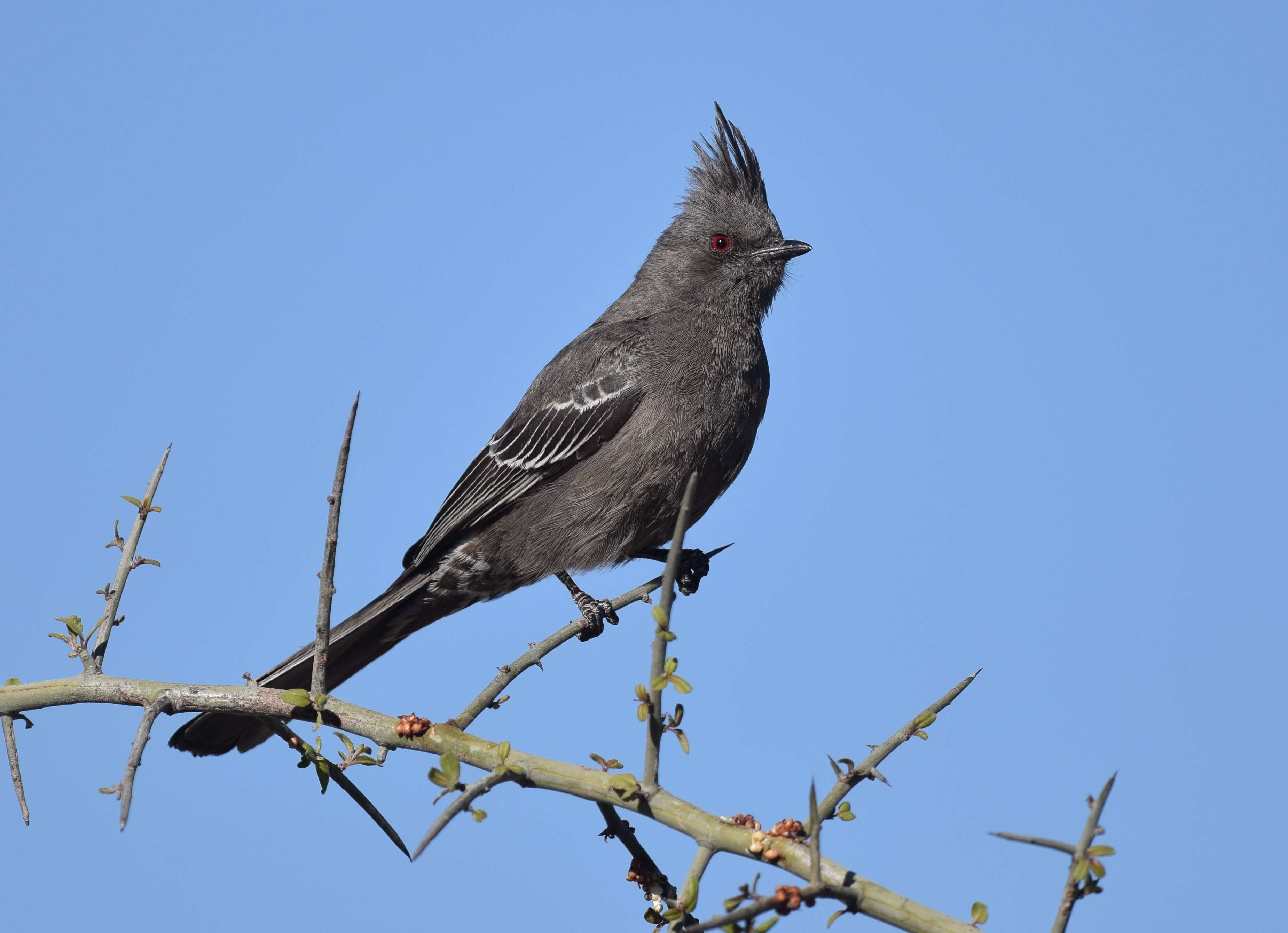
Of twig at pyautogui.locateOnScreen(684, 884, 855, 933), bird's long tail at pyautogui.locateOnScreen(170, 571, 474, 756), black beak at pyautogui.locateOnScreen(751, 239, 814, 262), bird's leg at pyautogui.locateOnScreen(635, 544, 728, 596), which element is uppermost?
black beak at pyautogui.locateOnScreen(751, 239, 814, 262)

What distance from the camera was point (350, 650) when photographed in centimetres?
757

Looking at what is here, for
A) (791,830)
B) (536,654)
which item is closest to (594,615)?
(536,654)

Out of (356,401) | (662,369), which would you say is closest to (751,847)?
(356,401)

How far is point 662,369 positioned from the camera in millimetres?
8078

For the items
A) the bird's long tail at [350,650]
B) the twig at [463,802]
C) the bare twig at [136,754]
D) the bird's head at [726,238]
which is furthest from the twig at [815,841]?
the bird's head at [726,238]

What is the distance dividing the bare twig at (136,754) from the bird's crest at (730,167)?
673cm

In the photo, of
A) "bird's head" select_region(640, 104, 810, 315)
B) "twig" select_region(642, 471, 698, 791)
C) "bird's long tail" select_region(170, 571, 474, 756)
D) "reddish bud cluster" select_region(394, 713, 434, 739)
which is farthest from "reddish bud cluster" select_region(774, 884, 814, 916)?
"bird's head" select_region(640, 104, 810, 315)

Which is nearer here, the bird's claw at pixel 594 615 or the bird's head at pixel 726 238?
the bird's claw at pixel 594 615

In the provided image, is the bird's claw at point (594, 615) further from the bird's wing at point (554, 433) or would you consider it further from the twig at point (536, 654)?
the twig at point (536, 654)

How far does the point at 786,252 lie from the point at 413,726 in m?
6.10

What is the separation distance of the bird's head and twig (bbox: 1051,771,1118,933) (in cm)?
661

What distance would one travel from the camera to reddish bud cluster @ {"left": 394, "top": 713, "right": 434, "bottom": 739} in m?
3.87

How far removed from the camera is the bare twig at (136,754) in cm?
327

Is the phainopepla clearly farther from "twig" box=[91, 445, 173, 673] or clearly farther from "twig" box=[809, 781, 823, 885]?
"twig" box=[809, 781, 823, 885]
